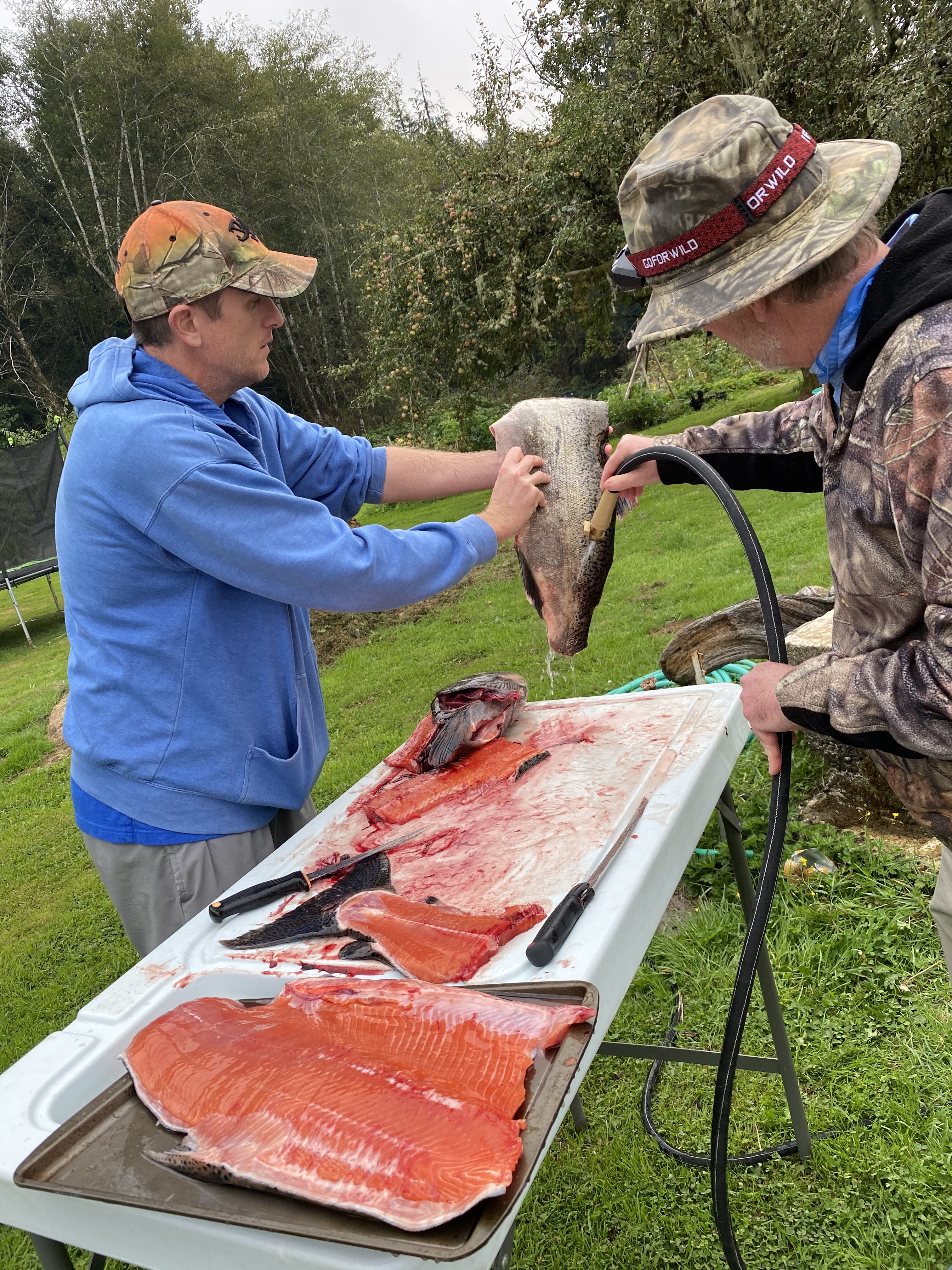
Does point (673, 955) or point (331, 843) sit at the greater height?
point (331, 843)

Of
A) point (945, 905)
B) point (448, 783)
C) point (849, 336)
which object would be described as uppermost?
point (849, 336)

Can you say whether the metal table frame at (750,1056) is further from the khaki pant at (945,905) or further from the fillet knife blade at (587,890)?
the khaki pant at (945,905)

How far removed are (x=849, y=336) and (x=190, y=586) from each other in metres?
1.74

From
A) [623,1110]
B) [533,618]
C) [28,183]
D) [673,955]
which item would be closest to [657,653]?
[533,618]

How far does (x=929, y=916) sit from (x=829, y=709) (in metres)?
2.22

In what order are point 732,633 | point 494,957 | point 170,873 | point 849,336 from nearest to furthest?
point 849,336
point 494,957
point 170,873
point 732,633

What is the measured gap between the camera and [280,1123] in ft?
4.49

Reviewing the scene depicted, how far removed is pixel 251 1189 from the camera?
1280 mm

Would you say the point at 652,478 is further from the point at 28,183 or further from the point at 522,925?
the point at 28,183

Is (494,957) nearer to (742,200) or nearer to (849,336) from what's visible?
(849,336)

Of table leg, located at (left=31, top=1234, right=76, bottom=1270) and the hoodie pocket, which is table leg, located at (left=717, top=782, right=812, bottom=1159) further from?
table leg, located at (left=31, top=1234, right=76, bottom=1270)

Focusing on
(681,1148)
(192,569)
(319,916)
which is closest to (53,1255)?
(319,916)

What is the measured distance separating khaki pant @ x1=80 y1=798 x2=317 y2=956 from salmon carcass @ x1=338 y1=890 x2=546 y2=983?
27.7 inches

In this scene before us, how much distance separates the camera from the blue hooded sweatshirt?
7.58ft
